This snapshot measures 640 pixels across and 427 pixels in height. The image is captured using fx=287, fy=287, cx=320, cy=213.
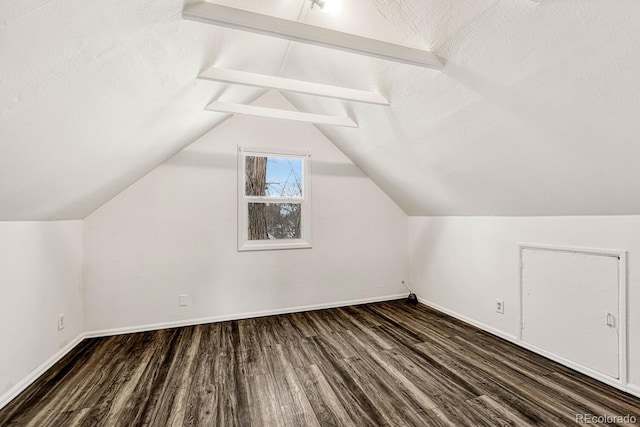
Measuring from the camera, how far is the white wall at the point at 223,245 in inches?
119

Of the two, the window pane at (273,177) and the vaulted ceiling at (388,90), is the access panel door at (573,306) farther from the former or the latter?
the window pane at (273,177)

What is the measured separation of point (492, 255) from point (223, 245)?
294cm

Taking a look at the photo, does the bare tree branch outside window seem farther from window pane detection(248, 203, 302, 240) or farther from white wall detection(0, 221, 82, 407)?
white wall detection(0, 221, 82, 407)

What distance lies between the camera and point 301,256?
12.1 feet

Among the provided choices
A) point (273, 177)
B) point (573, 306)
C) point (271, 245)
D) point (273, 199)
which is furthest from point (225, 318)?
point (573, 306)

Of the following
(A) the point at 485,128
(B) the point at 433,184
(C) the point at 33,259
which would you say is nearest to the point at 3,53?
(C) the point at 33,259

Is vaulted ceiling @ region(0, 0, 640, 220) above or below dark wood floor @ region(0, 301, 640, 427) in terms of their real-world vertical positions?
above

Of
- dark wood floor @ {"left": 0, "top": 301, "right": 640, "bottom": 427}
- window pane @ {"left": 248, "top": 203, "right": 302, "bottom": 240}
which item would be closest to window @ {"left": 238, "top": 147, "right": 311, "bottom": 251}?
window pane @ {"left": 248, "top": 203, "right": 302, "bottom": 240}

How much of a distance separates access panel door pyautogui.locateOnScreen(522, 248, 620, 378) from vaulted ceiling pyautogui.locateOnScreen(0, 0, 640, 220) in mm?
427

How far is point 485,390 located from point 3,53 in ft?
9.58

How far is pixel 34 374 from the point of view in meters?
2.14

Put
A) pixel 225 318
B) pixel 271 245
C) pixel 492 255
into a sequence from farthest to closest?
pixel 271 245, pixel 225 318, pixel 492 255

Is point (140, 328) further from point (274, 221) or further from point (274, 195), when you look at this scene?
point (274, 195)

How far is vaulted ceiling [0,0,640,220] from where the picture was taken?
1093 millimetres
